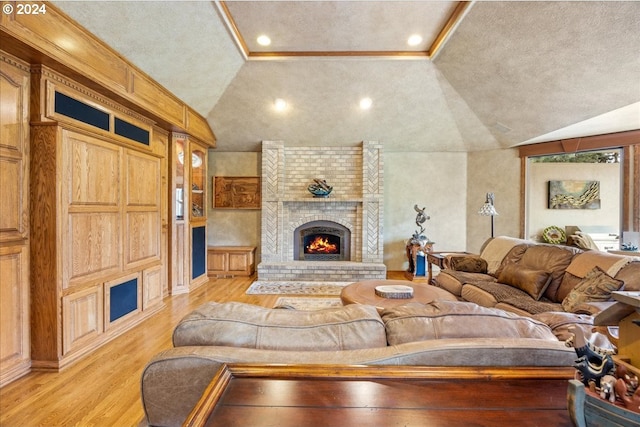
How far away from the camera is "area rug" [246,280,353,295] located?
4.51m

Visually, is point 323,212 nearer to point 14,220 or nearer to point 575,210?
point 14,220

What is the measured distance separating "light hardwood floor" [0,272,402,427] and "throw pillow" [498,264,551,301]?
3254mm

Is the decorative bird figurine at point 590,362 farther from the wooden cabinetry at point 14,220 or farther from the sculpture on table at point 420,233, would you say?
the sculpture on table at point 420,233

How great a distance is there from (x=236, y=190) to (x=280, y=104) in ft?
6.77

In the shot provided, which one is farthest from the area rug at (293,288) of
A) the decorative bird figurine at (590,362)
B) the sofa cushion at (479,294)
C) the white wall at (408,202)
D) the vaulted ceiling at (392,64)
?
the decorative bird figurine at (590,362)

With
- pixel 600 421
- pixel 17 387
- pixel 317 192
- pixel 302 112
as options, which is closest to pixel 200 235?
pixel 317 192

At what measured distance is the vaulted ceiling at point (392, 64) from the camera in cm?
273

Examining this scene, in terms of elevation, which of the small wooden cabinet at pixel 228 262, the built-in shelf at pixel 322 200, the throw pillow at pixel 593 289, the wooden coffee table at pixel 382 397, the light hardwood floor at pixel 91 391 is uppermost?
the built-in shelf at pixel 322 200

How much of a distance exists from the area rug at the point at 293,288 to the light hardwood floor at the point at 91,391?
173 cm

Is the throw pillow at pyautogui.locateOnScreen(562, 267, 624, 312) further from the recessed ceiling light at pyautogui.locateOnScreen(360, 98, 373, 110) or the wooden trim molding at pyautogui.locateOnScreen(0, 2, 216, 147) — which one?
the wooden trim molding at pyautogui.locateOnScreen(0, 2, 216, 147)

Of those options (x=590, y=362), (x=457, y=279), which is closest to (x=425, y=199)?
(x=457, y=279)

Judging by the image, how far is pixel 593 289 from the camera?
2.18 m

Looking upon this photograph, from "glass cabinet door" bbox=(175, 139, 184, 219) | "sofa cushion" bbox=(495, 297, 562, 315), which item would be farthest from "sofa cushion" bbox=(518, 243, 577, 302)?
"glass cabinet door" bbox=(175, 139, 184, 219)

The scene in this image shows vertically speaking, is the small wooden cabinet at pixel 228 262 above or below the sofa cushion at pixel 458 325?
below
